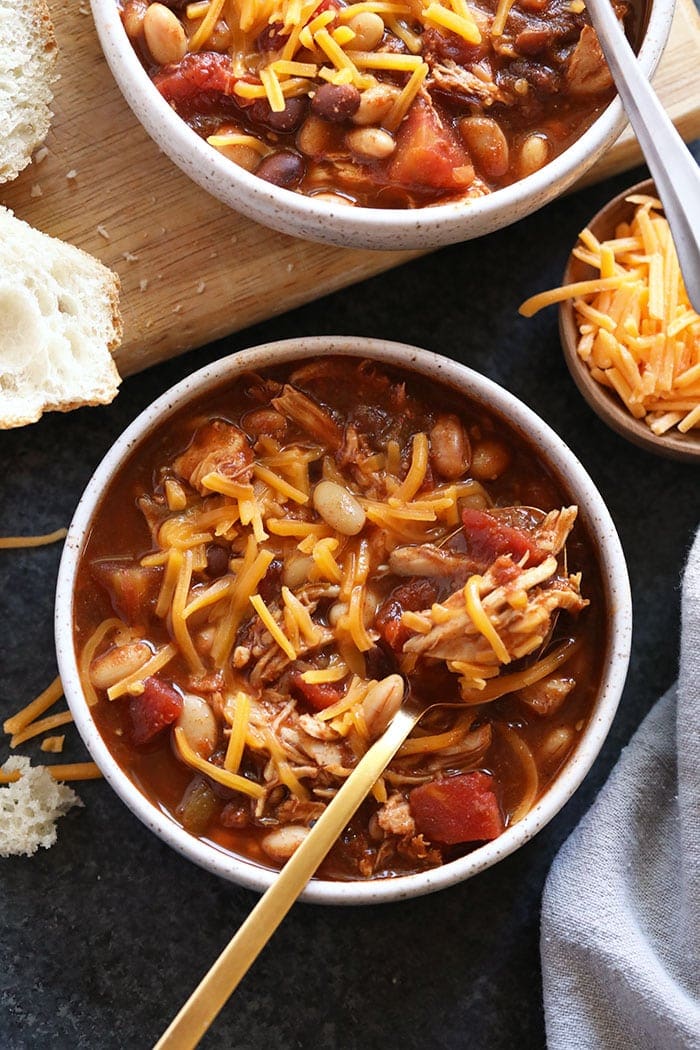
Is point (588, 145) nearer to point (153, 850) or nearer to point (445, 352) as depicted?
point (445, 352)

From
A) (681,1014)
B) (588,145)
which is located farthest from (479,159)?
(681,1014)

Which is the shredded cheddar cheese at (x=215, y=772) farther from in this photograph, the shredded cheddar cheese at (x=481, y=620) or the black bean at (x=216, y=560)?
the shredded cheddar cheese at (x=481, y=620)

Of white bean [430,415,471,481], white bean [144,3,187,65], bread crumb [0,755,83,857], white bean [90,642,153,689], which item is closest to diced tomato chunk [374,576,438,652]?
white bean [430,415,471,481]

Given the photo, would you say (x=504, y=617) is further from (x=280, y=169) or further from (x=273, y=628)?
(x=280, y=169)

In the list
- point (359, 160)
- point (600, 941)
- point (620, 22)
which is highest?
point (620, 22)

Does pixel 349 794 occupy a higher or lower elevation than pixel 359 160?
lower

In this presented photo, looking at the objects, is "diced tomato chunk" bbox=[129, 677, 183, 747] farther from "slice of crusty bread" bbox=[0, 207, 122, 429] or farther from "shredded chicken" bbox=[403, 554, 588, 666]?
"slice of crusty bread" bbox=[0, 207, 122, 429]
